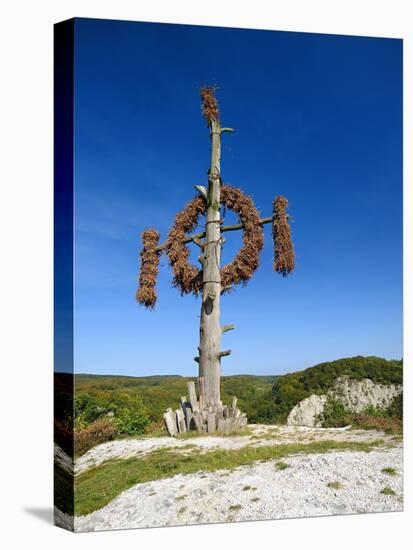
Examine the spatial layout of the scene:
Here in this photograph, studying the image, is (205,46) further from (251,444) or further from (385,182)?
(251,444)

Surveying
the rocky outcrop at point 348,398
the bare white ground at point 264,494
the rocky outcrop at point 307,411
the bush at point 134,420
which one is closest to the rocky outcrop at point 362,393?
the rocky outcrop at point 348,398

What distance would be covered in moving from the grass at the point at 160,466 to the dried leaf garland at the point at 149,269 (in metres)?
1.86

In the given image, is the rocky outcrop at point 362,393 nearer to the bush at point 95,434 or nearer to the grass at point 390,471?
the grass at point 390,471

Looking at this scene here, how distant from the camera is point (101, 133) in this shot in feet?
30.5

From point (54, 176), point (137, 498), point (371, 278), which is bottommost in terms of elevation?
point (137, 498)

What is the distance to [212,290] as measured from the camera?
1049cm

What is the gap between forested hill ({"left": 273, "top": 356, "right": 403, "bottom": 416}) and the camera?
A: 36.7 feet

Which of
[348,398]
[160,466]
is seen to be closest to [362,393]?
[348,398]

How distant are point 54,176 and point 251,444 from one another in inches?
156

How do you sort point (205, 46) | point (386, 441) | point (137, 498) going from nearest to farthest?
1. point (137, 498)
2. point (205, 46)
3. point (386, 441)

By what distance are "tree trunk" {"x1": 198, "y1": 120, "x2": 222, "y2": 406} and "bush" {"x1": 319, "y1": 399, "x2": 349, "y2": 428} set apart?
1671 mm

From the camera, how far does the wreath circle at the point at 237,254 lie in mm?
10469

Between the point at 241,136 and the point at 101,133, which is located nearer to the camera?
the point at 101,133

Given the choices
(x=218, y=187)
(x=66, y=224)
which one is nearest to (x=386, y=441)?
(x=218, y=187)
